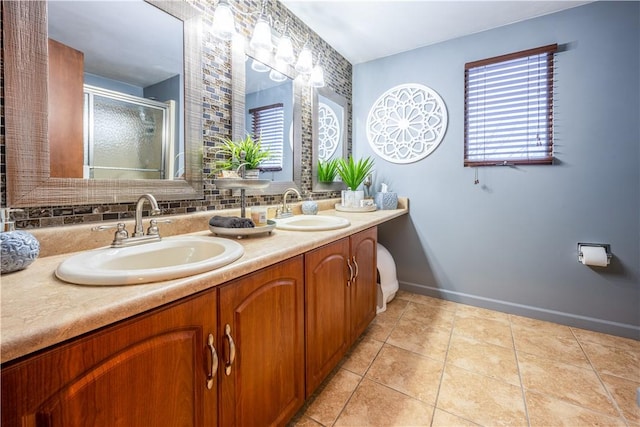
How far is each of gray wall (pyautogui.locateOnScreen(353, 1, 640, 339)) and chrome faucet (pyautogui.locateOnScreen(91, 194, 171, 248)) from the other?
2068 millimetres

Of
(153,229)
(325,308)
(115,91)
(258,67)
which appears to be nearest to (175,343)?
(153,229)

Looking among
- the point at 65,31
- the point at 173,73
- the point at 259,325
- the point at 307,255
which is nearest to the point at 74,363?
the point at 259,325

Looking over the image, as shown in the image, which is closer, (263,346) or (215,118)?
(263,346)

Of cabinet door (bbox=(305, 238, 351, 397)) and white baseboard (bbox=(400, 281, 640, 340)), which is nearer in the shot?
cabinet door (bbox=(305, 238, 351, 397))

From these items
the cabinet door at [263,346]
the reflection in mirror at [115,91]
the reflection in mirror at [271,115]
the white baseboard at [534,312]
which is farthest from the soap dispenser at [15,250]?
the white baseboard at [534,312]

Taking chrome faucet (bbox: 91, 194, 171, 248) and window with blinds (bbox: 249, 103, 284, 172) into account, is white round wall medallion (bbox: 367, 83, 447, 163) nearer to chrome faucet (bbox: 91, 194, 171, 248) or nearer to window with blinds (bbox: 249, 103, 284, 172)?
window with blinds (bbox: 249, 103, 284, 172)

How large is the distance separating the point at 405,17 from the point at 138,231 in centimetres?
219

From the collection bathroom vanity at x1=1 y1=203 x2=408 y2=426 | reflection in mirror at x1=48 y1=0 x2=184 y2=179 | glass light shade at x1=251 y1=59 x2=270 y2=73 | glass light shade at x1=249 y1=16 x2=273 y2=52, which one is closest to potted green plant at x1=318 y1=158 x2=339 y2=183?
glass light shade at x1=251 y1=59 x2=270 y2=73

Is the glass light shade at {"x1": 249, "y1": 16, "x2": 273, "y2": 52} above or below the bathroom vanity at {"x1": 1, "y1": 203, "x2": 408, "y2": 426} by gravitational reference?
above

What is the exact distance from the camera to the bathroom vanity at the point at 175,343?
18.5 inches

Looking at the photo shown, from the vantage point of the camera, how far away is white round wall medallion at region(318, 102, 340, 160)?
7.63ft

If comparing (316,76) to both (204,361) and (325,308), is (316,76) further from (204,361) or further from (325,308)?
(204,361)

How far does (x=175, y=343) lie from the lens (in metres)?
0.66

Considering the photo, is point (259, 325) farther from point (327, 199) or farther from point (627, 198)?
point (627, 198)
